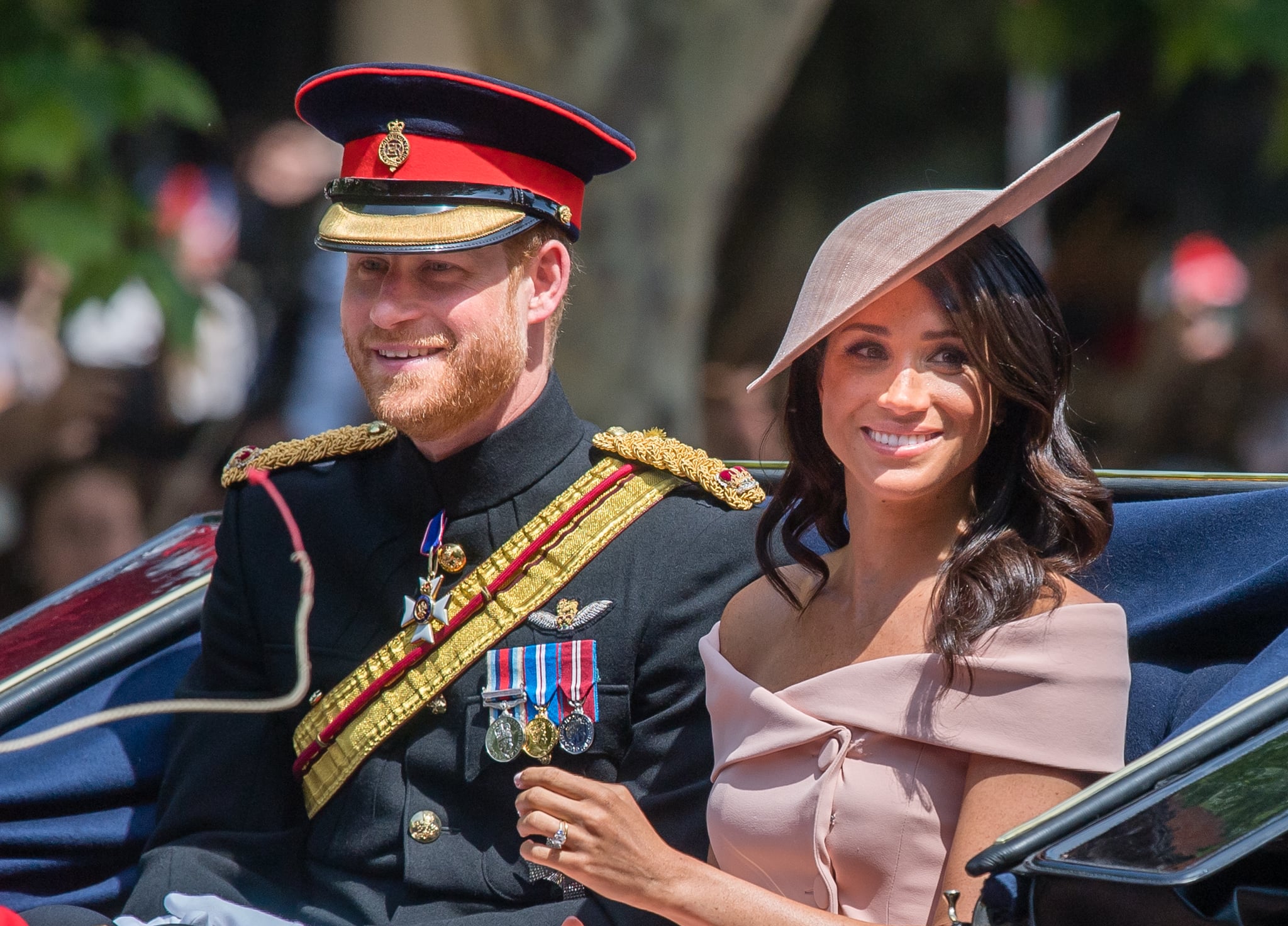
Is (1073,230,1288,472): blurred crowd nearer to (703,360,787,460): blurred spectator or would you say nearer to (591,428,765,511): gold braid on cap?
(703,360,787,460): blurred spectator

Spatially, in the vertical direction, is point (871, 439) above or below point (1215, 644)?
above

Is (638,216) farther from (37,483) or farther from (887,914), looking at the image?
(887,914)

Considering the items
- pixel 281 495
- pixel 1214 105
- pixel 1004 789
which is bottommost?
pixel 1004 789

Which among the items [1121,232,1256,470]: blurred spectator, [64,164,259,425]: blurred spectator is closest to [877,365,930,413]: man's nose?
[1121,232,1256,470]: blurred spectator

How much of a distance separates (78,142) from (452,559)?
2.86 metres

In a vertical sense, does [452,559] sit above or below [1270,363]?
below

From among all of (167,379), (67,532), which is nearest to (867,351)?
(67,532)

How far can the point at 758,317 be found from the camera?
7848mm

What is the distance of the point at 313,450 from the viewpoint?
9.90 ft

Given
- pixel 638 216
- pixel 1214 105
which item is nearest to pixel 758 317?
pixel 638 216

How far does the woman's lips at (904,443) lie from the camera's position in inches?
85.3

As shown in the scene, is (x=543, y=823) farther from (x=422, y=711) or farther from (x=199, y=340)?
(x=199, y=340)

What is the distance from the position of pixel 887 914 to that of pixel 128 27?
6120 mm

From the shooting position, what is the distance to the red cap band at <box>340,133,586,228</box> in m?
2.70
